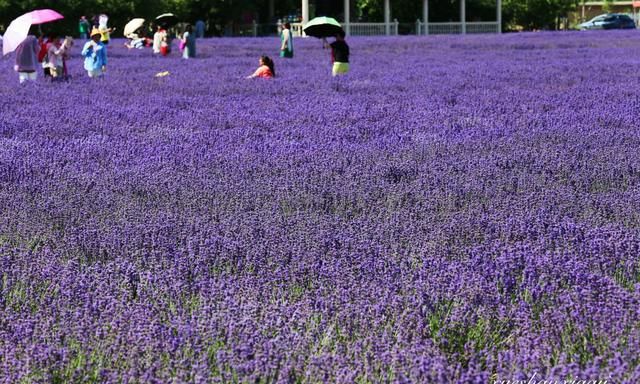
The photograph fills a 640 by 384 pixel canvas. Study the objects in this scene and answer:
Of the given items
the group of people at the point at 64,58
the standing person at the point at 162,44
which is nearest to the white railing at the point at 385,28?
the standing person at the point at 162,44

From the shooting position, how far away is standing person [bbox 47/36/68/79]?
17281 millimetres

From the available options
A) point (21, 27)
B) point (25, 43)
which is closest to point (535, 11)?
point (21, 27)

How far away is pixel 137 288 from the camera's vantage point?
4113 millimetres

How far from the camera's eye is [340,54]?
17.7 m

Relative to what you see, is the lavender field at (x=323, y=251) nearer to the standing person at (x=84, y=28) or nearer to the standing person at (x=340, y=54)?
the standing person at (x=340, y=54)

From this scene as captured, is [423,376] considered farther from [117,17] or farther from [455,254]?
[117,17]

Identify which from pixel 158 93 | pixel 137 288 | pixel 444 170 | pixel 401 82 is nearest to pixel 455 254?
pixel 137 288

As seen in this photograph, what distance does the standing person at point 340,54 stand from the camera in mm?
17438

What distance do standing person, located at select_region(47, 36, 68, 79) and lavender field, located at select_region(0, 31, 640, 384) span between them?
714 centimetres

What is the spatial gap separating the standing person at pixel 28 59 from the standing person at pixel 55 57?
39cm

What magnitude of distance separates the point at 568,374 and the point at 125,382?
1238mm

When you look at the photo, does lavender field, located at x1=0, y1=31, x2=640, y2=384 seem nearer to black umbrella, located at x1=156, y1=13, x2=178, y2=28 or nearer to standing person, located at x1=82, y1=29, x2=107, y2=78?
standing person, located at x1=82, y1=29, x2=107, y2=78

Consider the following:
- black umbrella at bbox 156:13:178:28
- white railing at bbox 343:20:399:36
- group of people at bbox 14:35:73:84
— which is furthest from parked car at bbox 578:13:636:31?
group of people at bbox 14:35:73:84

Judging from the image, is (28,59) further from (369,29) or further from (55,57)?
(369,29)
